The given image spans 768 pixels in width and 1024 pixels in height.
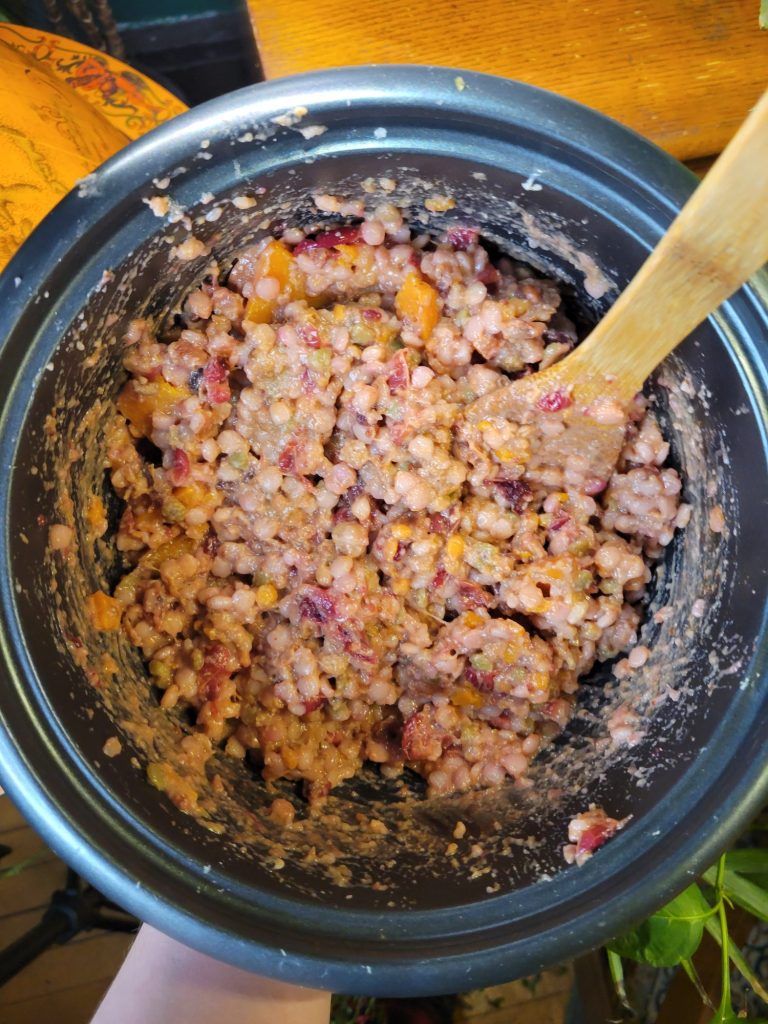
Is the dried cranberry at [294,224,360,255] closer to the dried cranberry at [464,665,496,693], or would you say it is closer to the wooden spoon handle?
the wooden spoon handle

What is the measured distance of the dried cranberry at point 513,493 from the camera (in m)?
1.39

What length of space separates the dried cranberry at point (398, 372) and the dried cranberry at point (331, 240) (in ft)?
0.62

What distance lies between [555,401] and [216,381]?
0.50 m

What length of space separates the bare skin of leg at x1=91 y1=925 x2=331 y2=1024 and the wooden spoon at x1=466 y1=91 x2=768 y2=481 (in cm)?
86

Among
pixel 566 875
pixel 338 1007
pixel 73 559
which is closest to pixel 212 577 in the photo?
pixel 73 559

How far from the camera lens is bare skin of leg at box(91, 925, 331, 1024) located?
1.27 meters

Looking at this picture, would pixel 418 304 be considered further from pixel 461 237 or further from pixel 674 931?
pixel 674 931

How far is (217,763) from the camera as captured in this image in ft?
4.48

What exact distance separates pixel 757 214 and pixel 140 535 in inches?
37.4

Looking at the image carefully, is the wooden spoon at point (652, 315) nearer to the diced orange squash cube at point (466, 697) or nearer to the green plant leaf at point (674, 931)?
the diced orange squash cube at point (466, 697)

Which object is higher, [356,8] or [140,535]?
[356,8]

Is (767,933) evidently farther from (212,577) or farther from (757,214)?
(757,214)

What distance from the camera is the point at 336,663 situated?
1398 millimetres

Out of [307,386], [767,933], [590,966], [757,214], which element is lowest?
[590,966]
